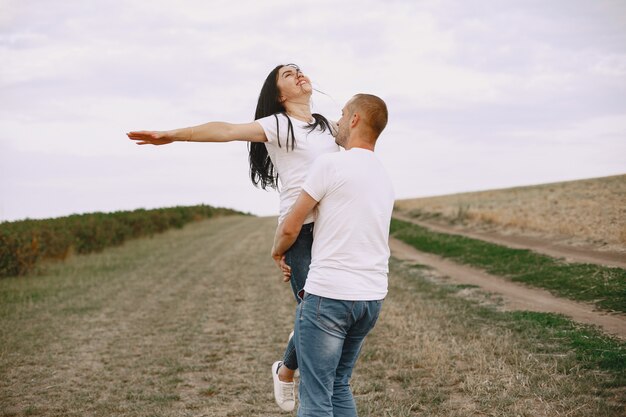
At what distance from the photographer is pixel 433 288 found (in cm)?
1269

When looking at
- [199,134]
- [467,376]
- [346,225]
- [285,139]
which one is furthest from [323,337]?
[467,376]

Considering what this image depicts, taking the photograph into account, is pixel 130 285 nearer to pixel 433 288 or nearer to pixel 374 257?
pixel 433 288

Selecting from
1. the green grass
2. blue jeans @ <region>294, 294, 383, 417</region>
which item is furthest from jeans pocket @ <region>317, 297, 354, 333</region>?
the green grass

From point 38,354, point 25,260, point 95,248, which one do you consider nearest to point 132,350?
point 38,354

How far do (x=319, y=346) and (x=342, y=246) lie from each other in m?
0.52

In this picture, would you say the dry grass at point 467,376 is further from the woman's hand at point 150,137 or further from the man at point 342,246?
the woman's hand at point 150,137

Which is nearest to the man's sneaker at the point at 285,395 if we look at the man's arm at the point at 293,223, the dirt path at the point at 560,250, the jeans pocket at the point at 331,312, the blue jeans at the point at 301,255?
the blue jeans at the point at 301,255

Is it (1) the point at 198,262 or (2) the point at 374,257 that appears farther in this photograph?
(1) the point at 198,262

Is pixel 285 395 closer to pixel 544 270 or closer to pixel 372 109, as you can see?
pixel 372 109

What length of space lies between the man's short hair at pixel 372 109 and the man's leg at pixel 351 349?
3.01 ft

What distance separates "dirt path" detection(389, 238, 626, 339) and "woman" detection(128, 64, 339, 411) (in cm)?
581

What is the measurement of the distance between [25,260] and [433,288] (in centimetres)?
1158

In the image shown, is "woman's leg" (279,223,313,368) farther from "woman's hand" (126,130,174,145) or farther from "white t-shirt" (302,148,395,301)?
"woman's hand" (126,130,174,145)

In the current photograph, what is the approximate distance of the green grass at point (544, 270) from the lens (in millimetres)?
Result: 10320
